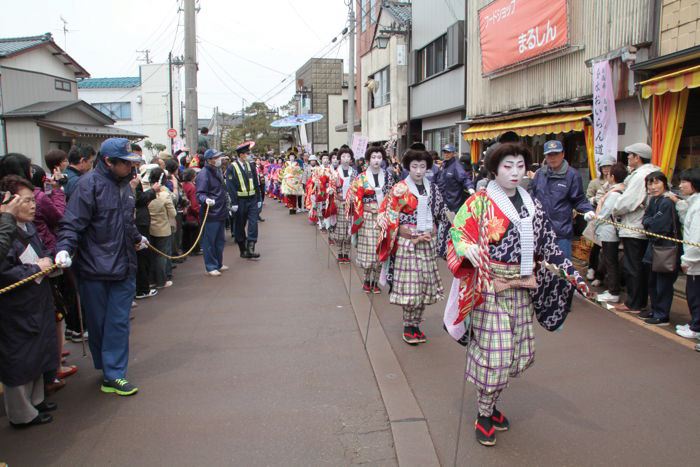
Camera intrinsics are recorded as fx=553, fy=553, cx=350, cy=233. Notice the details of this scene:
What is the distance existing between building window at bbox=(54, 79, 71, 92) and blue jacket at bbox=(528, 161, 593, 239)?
24.4 metres

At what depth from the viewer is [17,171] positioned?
4.22 meters

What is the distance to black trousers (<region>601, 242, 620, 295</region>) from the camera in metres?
6.79

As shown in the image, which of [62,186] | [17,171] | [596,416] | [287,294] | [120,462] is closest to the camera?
[120,462]

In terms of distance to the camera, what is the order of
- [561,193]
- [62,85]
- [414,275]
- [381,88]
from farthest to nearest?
[62,85], [381,88], [561,193], [414,275]

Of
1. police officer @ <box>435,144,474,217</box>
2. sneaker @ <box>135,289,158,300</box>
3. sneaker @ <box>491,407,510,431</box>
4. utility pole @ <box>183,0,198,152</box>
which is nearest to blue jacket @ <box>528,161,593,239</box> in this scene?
sneaker @ <box>491,407,510,431</box>

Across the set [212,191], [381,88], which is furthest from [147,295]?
[381,88]

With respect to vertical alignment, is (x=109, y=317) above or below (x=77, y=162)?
below

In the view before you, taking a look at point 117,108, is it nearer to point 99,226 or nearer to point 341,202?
point 341,202

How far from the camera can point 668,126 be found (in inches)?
301

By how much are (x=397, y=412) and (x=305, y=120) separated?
19339mm

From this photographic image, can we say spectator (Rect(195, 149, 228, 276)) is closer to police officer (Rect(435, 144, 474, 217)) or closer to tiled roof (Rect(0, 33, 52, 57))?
police officer (Rect(435, 144, 474, 217))

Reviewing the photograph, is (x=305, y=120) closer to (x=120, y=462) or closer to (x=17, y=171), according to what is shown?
(x=17, y=171)

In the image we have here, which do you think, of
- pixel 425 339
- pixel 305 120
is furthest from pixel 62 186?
pixel 305 120

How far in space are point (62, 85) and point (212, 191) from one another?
2027 cm
